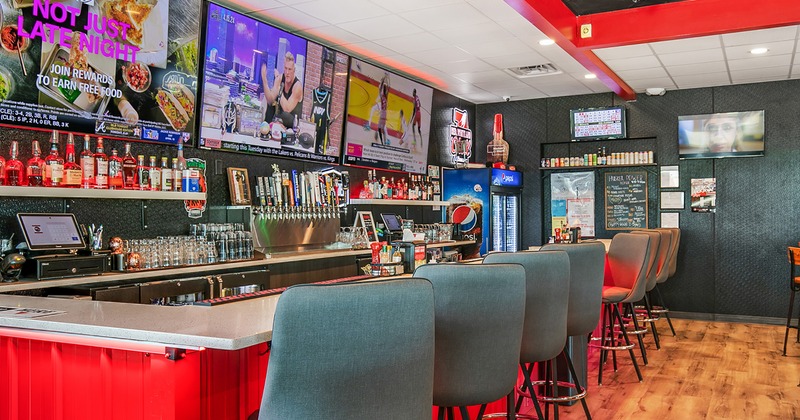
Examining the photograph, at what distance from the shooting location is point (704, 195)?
8.22 m

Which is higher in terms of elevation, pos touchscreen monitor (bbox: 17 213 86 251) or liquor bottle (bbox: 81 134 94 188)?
liquor bottle (bbox: 81 134 94 188)

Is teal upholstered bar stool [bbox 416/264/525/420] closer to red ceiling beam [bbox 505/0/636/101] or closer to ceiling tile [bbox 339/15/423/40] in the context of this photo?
red ceiling beam [bbox 505/0/636/101]

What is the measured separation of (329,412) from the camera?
170 cm

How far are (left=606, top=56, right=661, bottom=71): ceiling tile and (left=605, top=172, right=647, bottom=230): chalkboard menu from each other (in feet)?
6.37

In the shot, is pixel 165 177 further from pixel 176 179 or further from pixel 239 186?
pixel 239 186

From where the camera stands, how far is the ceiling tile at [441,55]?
6.42m

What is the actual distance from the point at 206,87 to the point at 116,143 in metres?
0.83

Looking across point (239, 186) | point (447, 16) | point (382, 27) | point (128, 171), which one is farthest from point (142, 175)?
point (447, 16)

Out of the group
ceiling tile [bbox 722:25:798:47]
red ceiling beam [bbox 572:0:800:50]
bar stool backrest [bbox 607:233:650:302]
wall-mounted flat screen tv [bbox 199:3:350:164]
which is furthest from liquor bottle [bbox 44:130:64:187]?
ceiling tile [bbox 722:25:798:47]

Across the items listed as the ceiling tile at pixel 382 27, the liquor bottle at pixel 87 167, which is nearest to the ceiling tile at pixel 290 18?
the ceiling tile at pixel 382 27

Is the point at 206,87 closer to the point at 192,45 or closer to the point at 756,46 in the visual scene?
the point at 192,45

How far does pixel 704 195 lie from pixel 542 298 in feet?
20.4

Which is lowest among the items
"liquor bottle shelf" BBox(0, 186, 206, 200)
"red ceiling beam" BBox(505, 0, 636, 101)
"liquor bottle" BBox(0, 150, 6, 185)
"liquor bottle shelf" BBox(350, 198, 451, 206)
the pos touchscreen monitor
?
the pos touchscreen monitor

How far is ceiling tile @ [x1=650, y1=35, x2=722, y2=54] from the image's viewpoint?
596 centimetres
